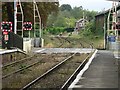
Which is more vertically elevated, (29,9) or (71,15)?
(71,15)

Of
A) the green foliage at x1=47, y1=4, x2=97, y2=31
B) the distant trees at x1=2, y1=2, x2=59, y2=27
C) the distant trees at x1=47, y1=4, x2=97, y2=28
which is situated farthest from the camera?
the green foliage at x1=47, y1=4, x2=97, y2=31

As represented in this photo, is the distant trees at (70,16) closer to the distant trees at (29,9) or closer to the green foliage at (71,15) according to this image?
the green foliage at (71,15)

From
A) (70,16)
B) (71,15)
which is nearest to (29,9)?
(70,16)

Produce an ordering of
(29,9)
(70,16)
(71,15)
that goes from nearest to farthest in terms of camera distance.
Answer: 1. (29,9)
2. (70,16)
3. (71,15)

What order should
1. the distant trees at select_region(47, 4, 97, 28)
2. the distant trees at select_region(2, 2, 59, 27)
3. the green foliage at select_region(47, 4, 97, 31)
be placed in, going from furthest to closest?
the green foliage at select_region(47, 4, 97, 31)
the distant trees at select_region(47, 4, 97, 28)
the distant trees at select_region(2, 2, 59, 27)

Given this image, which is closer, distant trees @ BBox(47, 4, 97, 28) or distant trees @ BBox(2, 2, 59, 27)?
distant trees @ BBox(2, 2, 59, 27)

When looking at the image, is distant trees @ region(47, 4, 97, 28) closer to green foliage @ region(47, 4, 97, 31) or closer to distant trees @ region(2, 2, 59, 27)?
green foliage @ region(47, 4, 97, 31)

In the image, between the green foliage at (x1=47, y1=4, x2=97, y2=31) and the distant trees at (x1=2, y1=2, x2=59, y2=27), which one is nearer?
the distant trees at (x1=2, y1=2, x2=59, y2=27)

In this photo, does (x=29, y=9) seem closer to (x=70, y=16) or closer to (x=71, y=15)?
(x=70, y=16)

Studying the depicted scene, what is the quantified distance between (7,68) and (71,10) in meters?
166

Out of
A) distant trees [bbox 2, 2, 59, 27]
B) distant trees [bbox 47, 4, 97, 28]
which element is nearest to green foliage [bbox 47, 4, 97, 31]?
distant trees [bbox 47, 4, 97, 28]

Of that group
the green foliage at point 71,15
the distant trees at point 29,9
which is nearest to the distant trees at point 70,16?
the green foliage at point 71,15

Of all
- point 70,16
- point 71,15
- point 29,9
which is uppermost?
point 71,15

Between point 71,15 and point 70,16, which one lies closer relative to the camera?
point 70,16
